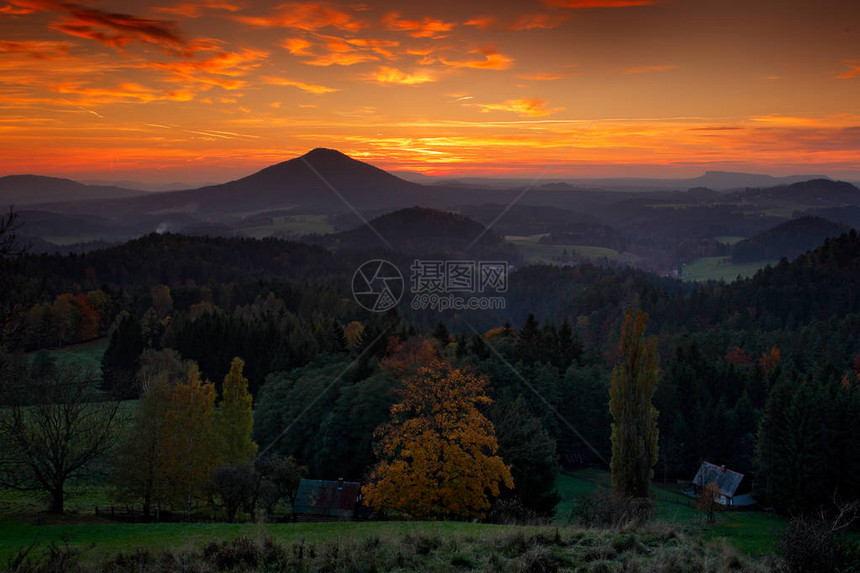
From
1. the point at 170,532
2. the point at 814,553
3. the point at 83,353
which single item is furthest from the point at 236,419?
the point at 83,353

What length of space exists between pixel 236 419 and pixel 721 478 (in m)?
32.1

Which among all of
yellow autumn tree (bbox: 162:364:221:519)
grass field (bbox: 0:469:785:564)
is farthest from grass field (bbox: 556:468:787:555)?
yellow autumn tree (bbox: 162:364:221:519)

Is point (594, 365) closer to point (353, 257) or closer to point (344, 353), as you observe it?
point (344, 353)

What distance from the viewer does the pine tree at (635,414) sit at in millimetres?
27812

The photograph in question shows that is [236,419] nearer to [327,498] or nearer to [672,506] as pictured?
[327,498]

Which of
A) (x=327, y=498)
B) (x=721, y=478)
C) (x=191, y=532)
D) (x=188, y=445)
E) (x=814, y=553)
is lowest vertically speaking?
(x=721, y=478)

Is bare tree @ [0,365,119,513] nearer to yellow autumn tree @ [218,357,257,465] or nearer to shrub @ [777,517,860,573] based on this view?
yellow autumn tree @ [218,357,257,465]

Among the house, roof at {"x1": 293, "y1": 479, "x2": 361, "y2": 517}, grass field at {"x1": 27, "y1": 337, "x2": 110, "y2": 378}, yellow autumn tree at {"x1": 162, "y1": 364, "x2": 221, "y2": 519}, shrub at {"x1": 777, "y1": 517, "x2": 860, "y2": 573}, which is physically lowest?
the house

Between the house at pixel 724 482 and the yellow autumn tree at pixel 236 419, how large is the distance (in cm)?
2866

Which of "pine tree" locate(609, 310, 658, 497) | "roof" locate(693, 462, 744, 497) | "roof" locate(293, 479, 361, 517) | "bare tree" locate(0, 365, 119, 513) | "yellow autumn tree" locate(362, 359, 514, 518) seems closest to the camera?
"yellow autumn tree" locate(362, 359, 514, 518)

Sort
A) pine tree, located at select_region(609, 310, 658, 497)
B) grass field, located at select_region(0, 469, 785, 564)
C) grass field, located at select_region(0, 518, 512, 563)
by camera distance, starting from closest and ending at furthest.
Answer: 1. grass field, located at select_region(0, 469, 785, 564)
2. grass field, located at select_region(0, 518, 512, 563)
3. pine tree, located at select_region(609, 310, 658, 497)

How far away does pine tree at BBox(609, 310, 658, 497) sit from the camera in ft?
91.2

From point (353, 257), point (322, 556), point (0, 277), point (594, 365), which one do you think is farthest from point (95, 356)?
point (353, 257)

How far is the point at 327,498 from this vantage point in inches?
1164
